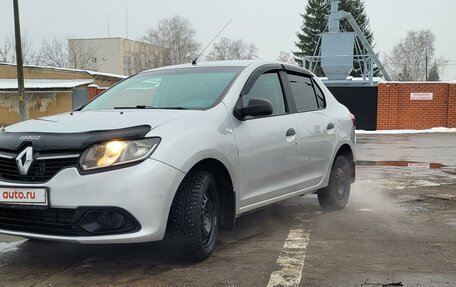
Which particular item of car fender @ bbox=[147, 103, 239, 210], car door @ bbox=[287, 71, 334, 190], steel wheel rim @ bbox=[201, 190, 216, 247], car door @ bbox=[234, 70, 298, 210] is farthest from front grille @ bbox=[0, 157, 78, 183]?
car door @ bbox=[287, 71, 334, 190]

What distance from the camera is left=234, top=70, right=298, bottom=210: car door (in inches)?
176

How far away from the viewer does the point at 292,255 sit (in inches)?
172

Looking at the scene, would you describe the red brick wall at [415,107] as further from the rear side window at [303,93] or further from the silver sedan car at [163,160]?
the silver sedan car at [163,160]

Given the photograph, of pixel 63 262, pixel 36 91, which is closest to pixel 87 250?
pixel 63 262

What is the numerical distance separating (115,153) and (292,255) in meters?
1.78

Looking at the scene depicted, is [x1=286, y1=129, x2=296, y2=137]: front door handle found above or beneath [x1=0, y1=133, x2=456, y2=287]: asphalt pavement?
above

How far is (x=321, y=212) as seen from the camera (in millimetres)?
6227

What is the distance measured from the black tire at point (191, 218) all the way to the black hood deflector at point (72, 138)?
55 cm

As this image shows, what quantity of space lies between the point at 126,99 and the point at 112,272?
1771 millimetres

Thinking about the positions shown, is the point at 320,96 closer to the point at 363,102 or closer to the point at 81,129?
the point at 81,129

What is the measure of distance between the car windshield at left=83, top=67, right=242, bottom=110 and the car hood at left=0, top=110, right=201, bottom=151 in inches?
15.6

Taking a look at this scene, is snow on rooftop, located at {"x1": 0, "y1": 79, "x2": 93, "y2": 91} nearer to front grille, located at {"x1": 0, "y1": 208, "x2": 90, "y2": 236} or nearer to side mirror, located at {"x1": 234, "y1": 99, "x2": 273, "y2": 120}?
side mirror, located at {"x1": 234, "y1": 99, "x2": 273, "y2": 120}

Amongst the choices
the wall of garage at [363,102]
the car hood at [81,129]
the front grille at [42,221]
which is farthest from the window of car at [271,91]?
the wall of garage at [363,102]

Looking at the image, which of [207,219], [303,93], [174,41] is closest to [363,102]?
[303,93]
